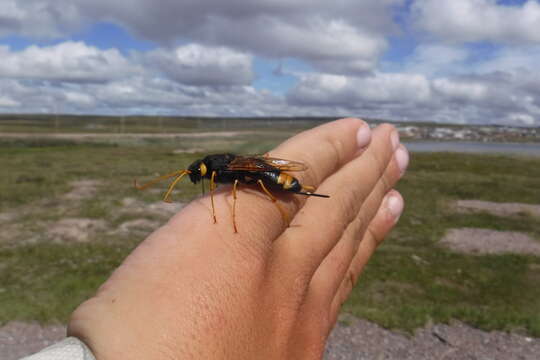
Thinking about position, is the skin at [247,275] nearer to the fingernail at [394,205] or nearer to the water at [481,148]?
the fingernail at [394,205]

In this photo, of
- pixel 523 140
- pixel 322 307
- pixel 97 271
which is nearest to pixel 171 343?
pixel 322 307

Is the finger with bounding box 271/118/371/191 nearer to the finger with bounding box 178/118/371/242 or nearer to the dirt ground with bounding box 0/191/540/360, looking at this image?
the finger with bounding box 178/118/371/242

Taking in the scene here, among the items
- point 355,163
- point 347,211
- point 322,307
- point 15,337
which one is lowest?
point 15,337

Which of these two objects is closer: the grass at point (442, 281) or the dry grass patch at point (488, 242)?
the grass at point (442, 281)

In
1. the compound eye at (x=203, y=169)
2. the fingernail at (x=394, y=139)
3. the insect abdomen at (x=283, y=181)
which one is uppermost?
the fingernail at (x=394, y=139)

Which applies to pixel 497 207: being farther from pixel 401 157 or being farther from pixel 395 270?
pixel 401 157

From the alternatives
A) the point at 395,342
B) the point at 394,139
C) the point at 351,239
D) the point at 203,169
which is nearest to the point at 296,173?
the point at 203,169

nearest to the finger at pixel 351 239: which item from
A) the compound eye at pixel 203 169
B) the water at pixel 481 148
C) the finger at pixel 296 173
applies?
the finger at pixel 296 173

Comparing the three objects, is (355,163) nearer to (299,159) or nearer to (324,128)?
(324,128)
